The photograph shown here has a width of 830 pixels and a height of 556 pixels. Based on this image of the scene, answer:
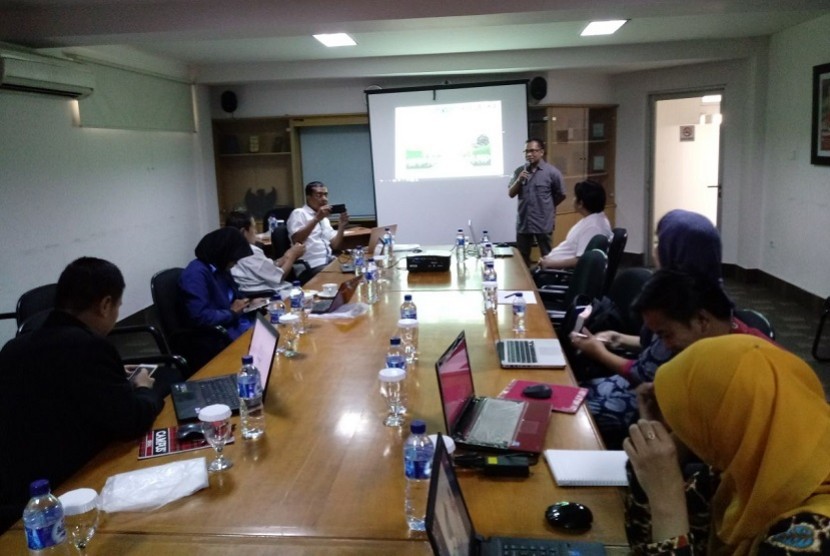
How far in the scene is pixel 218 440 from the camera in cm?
173

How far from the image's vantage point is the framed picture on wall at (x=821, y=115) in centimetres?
517

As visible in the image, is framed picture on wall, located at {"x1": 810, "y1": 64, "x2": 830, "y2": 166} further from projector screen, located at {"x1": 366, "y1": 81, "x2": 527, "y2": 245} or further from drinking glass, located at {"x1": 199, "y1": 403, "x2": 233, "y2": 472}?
drinking glass, located at {"x1": 199, "y1": 403, "x2": 233, "y2": 472}

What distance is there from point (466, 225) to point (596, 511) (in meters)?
5.62

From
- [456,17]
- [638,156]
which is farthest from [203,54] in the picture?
[638,156]

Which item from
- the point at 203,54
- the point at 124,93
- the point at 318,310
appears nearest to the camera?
the point at 318,310

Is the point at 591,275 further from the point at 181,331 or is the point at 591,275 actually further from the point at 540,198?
the point at 540,198

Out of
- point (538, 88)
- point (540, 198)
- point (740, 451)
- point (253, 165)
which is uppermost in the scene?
point (538, 88)

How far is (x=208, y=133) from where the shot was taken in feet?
25.1

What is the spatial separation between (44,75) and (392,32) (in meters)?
2.64

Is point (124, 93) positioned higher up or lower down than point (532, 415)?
higher up

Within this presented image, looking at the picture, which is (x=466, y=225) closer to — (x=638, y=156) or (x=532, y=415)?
(x=638, y=156)

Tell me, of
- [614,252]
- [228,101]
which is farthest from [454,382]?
[228,101]

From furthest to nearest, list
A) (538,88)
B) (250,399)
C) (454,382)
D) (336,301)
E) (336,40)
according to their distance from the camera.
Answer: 1. (538,88)
2. (336,40)
3. (336,301)
4. (250,399)
5. (454,382)

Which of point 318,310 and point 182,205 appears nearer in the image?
point 318,310
